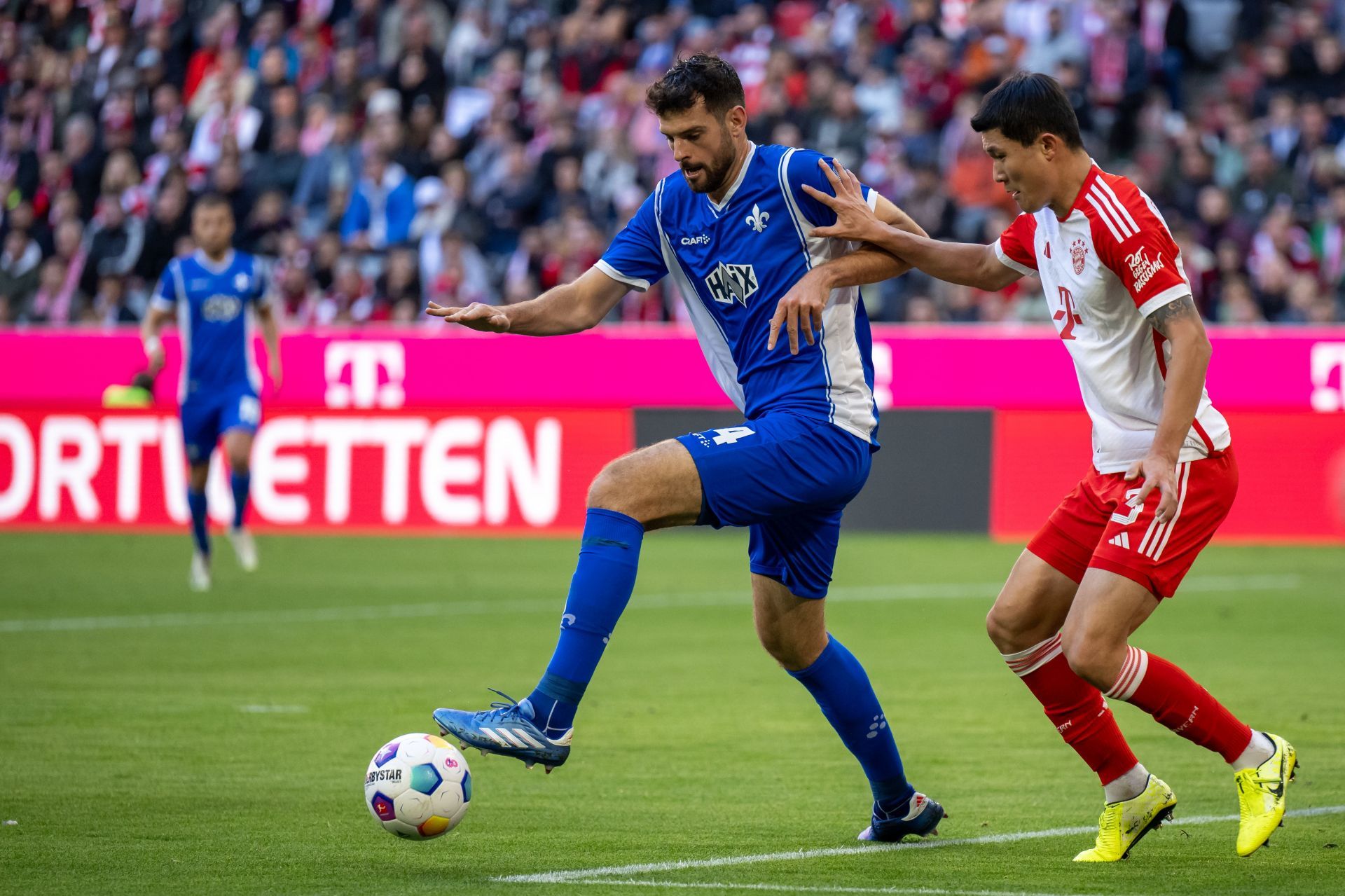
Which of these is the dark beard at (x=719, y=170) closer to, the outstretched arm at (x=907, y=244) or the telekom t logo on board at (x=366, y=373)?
the outstretched arm at (x=907, y=244)

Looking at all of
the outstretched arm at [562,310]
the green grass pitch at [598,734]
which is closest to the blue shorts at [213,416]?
the green grass pitch at [598,734]

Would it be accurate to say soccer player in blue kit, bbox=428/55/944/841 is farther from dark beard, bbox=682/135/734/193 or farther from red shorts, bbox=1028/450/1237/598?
red shorts, bbox=1028/450/1237/598

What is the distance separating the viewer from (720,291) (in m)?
5.82

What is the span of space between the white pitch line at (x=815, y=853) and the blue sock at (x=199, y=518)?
30.9 ft

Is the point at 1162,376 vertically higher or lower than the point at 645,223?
lower

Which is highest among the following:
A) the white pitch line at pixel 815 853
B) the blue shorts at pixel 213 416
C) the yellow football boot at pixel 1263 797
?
the blue shorts at pixel 213 416

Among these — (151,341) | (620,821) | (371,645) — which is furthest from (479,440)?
(620,821)

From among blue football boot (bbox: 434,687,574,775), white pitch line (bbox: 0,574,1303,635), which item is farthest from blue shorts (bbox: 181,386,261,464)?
blue football boot (bbox: 434,687,574,775)

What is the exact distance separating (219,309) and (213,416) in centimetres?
81

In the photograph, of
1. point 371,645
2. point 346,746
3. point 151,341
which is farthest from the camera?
point 151,341

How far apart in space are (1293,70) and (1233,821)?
14860mm

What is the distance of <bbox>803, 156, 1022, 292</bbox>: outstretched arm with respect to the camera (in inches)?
223

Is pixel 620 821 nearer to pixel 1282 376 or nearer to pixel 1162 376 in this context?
pixel 1162 376

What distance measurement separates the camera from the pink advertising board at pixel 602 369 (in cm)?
→ 1702
